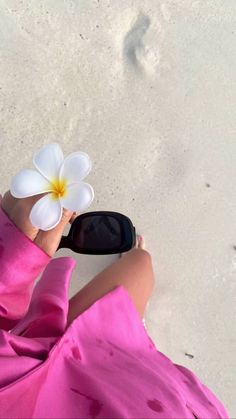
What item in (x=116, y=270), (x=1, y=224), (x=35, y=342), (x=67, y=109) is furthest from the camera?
(x=67, y=109)

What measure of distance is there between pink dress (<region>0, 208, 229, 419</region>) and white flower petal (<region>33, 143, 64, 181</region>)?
0.15 m

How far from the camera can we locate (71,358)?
0.85 meters

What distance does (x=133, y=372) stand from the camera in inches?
34.5

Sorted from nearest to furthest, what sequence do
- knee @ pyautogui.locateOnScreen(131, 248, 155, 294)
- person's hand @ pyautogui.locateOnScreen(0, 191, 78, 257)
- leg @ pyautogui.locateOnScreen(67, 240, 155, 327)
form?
person's hand @ pyautogui.locateOnScreen(0, 191, 78, 257) < leg @ pyautogui.locateOnScreen(67, 240, 155, 327) < knee @ pyautogui.locateOnScreen(131, 248, 155, 294)

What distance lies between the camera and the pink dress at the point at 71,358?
741mm

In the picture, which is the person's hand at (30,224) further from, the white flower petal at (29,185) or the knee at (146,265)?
the knee at (146,265)

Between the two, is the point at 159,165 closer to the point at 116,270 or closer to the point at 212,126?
the point at 212,126

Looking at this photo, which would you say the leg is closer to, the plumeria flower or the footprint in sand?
the plumeria flower

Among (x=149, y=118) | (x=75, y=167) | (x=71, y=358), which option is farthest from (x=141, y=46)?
(x=71, y=358)

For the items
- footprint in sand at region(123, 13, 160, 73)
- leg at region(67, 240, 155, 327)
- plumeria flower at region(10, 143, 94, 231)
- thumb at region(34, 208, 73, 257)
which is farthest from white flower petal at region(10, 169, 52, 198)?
footprint in sand at region(123, 13, 160, 73)

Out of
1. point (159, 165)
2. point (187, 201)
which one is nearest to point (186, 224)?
point (187, 201)

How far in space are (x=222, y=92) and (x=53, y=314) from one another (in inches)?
28.6

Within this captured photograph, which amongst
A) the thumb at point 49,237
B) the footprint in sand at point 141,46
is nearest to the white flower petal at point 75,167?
the thumb at point 49,237

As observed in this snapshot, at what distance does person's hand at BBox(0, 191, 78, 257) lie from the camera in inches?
37.5
